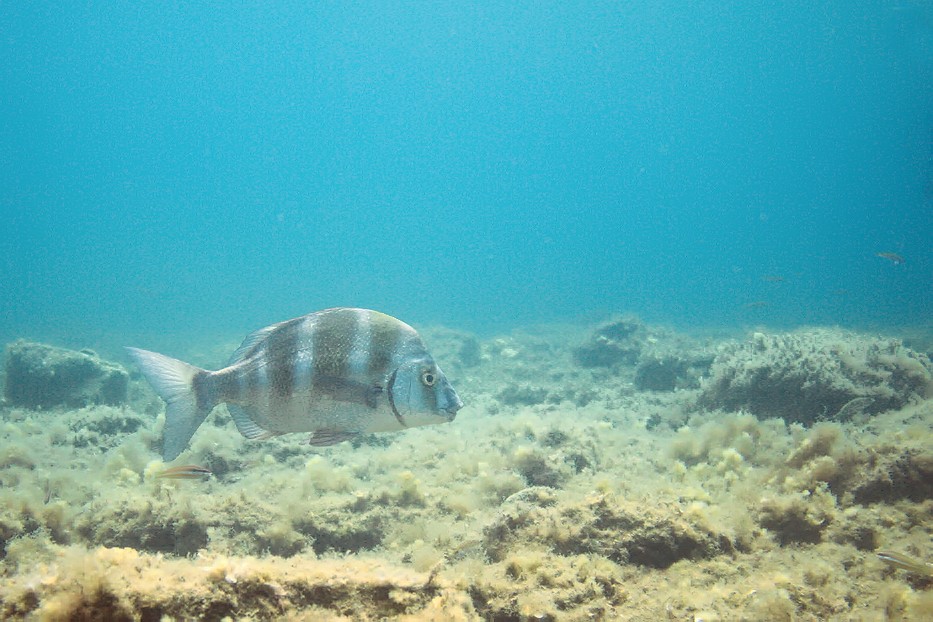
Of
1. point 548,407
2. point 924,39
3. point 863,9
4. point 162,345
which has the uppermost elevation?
point 863,9

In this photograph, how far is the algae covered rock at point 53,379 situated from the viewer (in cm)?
1066

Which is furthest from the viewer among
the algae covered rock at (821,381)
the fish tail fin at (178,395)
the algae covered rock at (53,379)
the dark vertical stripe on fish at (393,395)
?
the algae covered rock at (53,379)

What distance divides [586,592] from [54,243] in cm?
18584

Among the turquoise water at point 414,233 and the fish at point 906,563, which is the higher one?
the turquoise water at point 414,233

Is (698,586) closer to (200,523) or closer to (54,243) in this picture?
(200,523)

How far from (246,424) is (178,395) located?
0.43 meters

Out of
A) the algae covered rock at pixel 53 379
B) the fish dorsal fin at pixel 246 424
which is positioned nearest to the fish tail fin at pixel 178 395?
the fish dorsal fin at pixel 246 424

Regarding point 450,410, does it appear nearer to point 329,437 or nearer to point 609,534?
point 329,437

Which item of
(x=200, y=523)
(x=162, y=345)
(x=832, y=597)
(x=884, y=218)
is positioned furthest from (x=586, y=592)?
(x=884, y=218)

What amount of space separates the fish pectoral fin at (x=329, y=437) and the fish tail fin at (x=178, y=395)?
71cm

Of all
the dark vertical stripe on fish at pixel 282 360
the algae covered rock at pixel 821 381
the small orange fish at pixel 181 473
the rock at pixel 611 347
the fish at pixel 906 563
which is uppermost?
the rock at pixel 611 347

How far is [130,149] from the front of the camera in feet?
625

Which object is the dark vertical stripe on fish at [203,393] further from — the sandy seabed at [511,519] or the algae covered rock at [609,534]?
the algae covered rock at [609,534]

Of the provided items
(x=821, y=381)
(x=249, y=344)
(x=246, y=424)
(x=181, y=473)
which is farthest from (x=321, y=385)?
(x=821, y=381)
